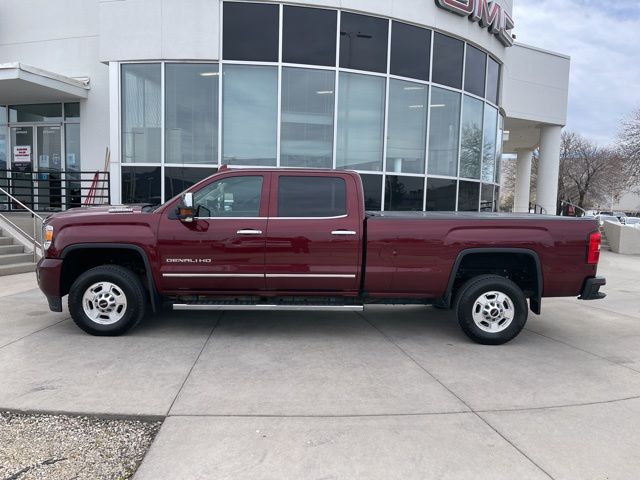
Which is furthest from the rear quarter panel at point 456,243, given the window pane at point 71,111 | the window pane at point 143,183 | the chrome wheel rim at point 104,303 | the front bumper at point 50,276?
the window pane at point 71,111

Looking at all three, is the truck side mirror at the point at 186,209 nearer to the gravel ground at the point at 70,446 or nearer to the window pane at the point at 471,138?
the gravel ground at the point at 70,446

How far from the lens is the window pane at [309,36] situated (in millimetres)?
10953

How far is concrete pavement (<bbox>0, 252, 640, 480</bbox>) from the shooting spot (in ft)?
Answer: 10.1

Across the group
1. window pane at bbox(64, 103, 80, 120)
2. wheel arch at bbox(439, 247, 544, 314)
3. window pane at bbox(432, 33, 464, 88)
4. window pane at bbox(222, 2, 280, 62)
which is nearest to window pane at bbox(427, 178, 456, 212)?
window pane at bbox(432, 33, 464, 88)

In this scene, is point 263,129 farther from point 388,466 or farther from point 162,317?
point 388,466

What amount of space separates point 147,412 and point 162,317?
9.77 feet

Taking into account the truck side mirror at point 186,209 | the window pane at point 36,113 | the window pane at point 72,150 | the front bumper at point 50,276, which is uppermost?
the window pane at point 36,113

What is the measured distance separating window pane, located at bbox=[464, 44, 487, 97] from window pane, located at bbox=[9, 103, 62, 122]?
11.6m

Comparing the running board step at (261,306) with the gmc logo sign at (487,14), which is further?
the gmc logo sign at (487,14)

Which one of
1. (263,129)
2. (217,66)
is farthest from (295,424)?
(217,66)

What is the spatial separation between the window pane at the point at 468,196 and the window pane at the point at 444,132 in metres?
0.61

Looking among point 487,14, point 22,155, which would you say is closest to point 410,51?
point 487,14

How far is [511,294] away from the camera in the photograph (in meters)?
5.43

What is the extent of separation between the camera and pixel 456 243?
17.7 feet
